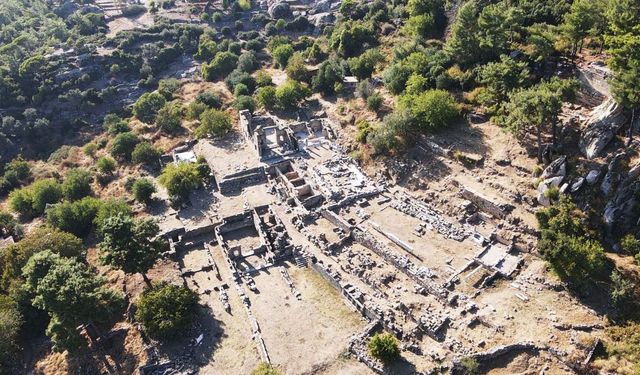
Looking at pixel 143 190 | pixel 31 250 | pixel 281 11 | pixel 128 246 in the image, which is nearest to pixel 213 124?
pixel 143 190

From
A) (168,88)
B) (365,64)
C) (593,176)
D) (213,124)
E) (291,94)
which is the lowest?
(168,88)

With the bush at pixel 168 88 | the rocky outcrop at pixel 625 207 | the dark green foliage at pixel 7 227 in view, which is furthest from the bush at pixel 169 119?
the rocky outcrop at pixel 625 207

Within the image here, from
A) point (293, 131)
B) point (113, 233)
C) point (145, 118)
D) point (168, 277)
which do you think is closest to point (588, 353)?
point (168, 277)

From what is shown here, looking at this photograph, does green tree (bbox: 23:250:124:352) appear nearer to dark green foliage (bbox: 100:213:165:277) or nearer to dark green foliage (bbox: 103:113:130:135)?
dark green foliage (bbox: 100:213:165:277)

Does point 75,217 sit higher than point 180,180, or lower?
lower

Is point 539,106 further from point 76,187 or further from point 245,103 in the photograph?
point 76,187

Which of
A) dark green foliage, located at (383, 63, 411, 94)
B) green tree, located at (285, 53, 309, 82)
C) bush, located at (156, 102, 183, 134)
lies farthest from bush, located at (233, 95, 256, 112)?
dark green foliage, located at (383, 63, 411, 94)

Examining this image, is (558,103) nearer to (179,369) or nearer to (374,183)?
(374,183)
